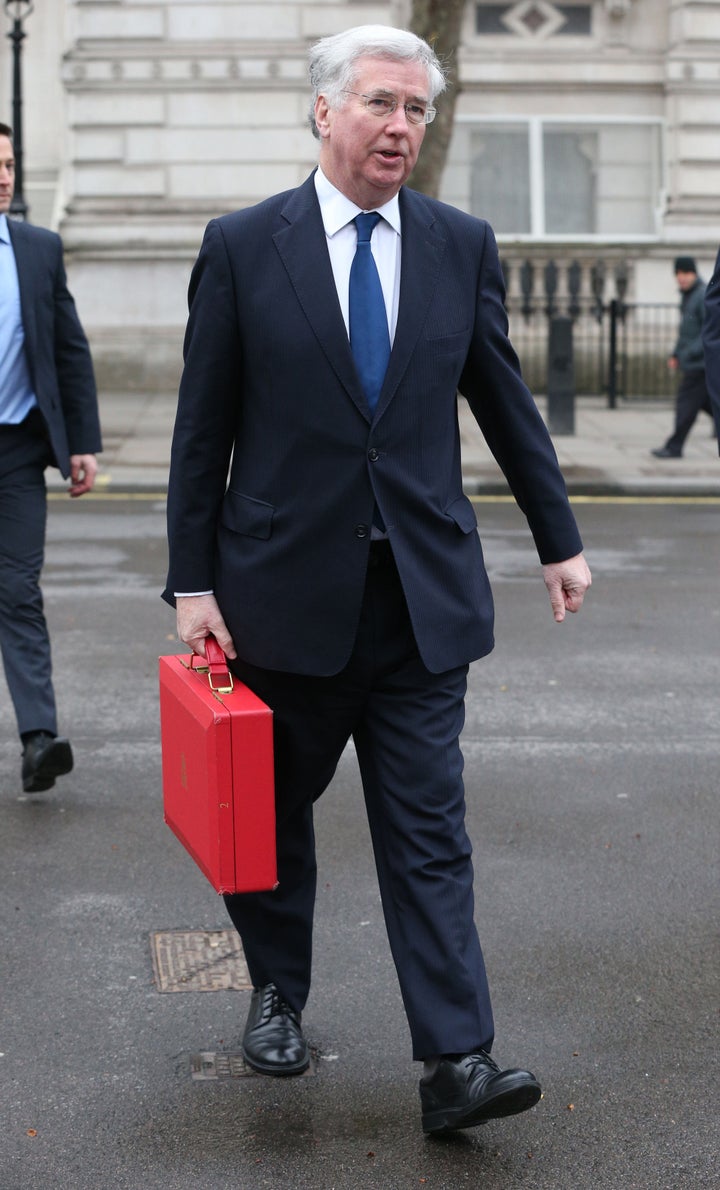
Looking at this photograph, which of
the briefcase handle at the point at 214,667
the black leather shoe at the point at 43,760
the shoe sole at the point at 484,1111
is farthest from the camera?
the black leather shoe at the point at 43,760

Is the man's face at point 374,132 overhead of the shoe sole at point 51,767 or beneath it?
overhead

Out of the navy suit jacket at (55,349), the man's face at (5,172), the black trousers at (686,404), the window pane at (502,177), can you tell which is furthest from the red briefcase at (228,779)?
the window pane at (502,177)

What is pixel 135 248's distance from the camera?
65.9ft

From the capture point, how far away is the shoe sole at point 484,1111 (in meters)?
3.25

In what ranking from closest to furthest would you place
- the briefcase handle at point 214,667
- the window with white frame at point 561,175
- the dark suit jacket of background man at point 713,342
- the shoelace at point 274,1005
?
1. the briefcase handle at point 214,667
2. the shoelace at point 274,1005
3. the dark suit jacket of background man at point 713,342
4. the window with white frame at point 561,175

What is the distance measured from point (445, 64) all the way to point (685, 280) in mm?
3120

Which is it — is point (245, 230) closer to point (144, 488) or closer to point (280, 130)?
point (144, 488)

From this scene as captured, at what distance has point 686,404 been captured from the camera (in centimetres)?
1534

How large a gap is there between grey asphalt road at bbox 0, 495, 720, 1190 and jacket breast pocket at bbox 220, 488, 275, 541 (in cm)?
116

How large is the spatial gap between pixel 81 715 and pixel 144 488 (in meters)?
7.19

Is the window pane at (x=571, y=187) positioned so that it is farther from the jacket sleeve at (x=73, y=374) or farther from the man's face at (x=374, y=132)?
the man's face at (x=374, y=132)

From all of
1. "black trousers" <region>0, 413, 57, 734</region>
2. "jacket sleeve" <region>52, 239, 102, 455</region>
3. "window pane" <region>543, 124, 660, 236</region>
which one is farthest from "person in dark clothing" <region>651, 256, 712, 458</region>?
"black trousers" <region>0, 413, 57, 734</region>

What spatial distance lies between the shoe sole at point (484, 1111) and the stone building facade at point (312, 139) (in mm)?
17302

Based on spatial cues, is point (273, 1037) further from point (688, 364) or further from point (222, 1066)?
point (688, 364)
